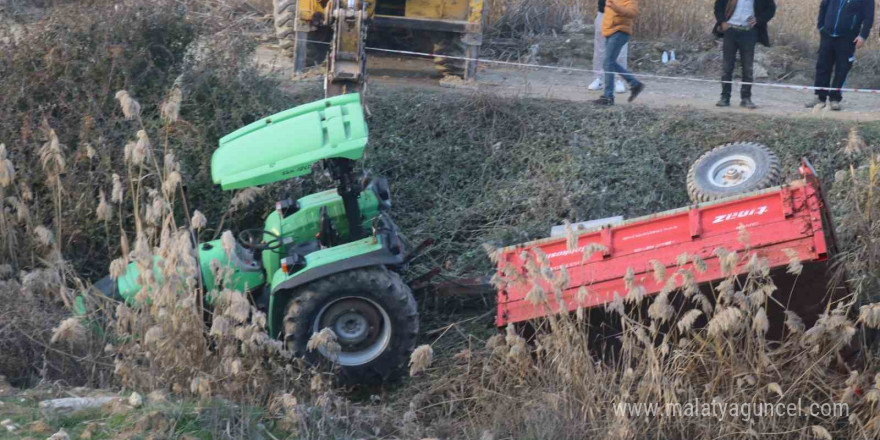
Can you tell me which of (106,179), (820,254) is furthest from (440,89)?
(820,254)

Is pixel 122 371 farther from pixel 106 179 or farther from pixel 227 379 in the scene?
pixel 106 179

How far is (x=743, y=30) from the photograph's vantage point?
10617mm

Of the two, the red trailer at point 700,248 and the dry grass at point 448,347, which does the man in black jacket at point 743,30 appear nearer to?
the dry grass at point 448,347

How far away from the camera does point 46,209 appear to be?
8133mm

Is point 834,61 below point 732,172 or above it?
above

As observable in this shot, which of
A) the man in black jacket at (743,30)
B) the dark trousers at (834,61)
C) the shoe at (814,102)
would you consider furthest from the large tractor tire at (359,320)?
the shoe at (814,102)

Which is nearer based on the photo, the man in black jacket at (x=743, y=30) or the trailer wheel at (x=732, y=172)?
the trailer wheel at (x=732, y=172)

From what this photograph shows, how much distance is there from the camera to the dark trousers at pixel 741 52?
10.7 m

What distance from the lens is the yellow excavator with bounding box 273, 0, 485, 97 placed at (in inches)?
447

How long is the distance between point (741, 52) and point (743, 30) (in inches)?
11.3

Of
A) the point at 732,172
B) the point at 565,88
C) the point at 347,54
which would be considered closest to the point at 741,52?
the point at 565,88

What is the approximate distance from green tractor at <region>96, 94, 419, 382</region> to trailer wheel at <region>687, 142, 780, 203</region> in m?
2.65

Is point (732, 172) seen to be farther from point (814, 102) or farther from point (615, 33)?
point (814, 102)

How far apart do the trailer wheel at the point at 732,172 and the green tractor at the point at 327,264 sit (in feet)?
8.70
